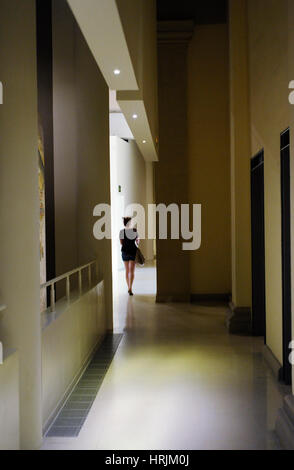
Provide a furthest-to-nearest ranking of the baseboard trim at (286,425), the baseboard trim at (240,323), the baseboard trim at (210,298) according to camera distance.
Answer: the baseboard trim at (210,298) → the baseboard trim at (240,323) → the baseboard trim at (286,425)

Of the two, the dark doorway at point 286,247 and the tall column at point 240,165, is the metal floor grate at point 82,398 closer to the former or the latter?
the dark doorway at point 286,247

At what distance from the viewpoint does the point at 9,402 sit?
296 cm

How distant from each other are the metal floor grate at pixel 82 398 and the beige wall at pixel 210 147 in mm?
4449

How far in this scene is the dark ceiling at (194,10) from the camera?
33.6ft

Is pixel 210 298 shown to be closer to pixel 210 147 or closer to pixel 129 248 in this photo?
pixel 129 248

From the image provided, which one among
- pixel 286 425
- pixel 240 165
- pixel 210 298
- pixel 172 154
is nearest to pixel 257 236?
pixel 240 165

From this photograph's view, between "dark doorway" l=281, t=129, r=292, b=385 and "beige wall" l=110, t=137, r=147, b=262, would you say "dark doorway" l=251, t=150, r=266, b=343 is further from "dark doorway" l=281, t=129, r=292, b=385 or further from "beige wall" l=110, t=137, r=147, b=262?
"beige wall" l=110, t=137, r=147, b=262

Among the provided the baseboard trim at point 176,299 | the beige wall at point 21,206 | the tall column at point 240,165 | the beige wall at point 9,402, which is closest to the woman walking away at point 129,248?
the baseboard trim at point 176,299

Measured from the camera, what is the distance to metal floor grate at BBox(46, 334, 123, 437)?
157 inches

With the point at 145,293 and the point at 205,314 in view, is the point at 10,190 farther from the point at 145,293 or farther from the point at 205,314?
the point at 145,293

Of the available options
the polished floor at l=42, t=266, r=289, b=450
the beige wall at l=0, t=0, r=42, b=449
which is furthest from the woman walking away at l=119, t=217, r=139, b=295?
the beige wall at l=0, t=0, r=42, b=449

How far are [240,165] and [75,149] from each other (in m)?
2.56

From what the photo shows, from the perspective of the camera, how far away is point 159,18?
10258 mm
